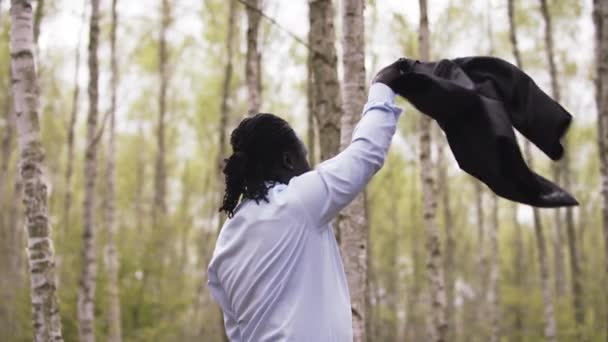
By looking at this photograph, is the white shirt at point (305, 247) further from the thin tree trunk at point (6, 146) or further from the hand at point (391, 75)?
the thin tree trunk at point (6, 146)

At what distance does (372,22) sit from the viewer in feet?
53.6

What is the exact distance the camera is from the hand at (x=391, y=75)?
2.83 m

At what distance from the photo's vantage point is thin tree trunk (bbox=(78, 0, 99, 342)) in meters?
9.35

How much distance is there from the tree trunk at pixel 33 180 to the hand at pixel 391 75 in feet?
11.3

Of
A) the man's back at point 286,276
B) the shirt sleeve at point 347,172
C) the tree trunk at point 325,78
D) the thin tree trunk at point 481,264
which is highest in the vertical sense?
the tree trunk at point 325,78

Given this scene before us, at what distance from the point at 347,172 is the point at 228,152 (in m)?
20.5

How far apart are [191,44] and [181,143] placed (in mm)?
8287

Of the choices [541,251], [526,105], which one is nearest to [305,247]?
[526,105]

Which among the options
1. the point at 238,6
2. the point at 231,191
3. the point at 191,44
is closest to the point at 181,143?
the point at 191,44

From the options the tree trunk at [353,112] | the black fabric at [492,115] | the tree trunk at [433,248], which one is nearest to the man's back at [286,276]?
the black fabric at [492,115]

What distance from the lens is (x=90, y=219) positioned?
964cm

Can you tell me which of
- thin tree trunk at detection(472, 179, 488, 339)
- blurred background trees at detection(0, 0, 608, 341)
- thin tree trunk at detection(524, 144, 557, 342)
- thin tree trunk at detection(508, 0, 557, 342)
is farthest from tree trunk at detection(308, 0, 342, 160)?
thin tree trunk at detection(472, 179, 488, 339)

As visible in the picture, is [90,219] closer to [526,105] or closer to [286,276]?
[286,276]

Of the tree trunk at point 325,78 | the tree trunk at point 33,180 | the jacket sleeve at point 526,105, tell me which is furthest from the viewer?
Result: the tree trunk at point 325,78
